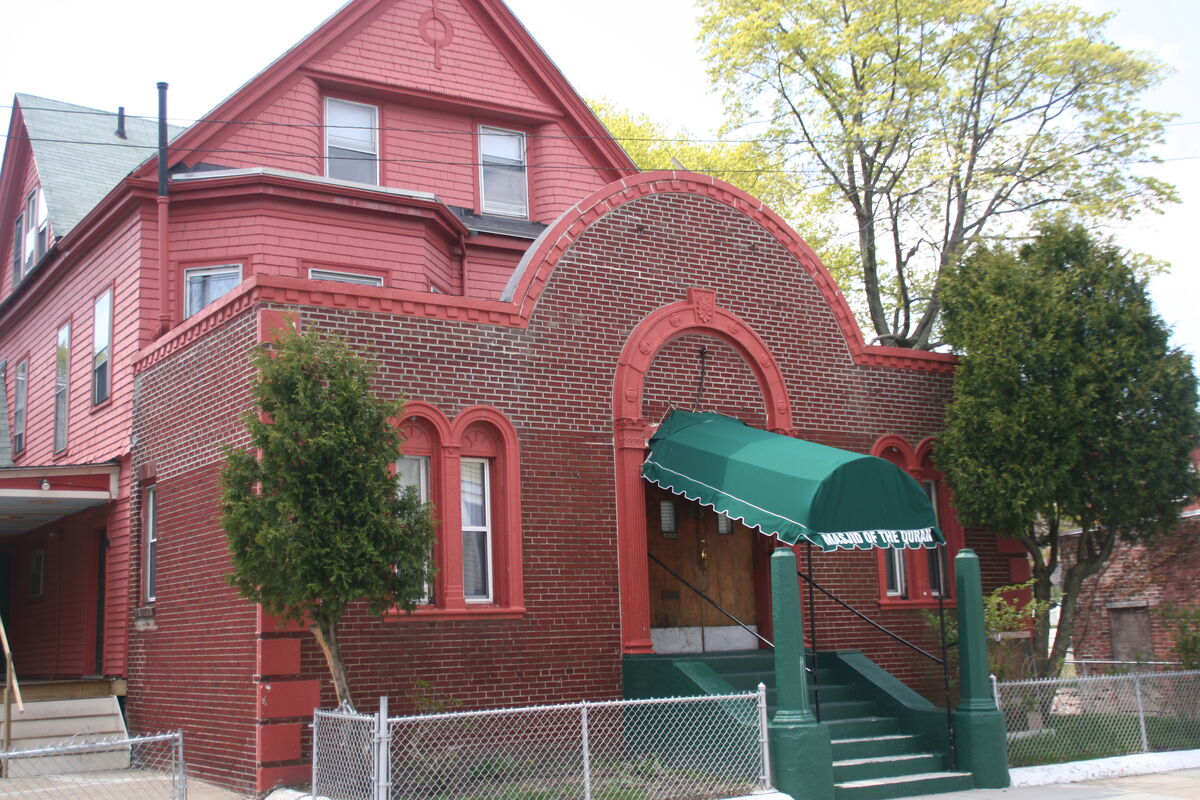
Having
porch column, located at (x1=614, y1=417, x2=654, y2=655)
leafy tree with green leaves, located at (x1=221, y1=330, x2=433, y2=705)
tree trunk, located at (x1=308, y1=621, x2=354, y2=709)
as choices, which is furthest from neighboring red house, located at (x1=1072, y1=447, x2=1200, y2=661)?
tree trunk, located at (x1=308, y1=621, x2=354, y2=709)

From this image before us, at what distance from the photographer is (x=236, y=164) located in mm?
18516

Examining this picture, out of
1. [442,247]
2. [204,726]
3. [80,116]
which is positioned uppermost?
[80,116]

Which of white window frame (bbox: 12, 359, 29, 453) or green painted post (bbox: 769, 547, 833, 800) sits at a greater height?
white window frame (bbox: 12, 359, 29, 453)

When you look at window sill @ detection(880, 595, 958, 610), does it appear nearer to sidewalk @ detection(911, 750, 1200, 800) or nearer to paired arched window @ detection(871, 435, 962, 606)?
paired arched window @ detection(871, 435, 962, 606)

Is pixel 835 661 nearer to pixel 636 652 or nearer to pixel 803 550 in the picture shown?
pixel 803 550

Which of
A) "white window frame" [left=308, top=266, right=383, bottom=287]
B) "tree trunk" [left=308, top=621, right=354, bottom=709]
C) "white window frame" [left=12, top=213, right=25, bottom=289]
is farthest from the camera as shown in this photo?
"white window frame" [left=12, top=213, right=25, bottom=289]

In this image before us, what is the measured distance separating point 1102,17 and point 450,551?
68.4 feet

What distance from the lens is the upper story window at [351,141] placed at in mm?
19312

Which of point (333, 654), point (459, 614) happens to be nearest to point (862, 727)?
point (459, 614)

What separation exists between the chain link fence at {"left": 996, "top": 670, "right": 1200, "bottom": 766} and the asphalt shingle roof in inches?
640

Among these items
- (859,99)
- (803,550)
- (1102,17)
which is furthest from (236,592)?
(1102,17)

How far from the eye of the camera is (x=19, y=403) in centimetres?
2214

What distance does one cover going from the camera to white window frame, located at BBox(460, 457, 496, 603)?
1304 centimetres

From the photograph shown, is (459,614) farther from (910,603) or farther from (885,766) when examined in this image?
(910,603)
